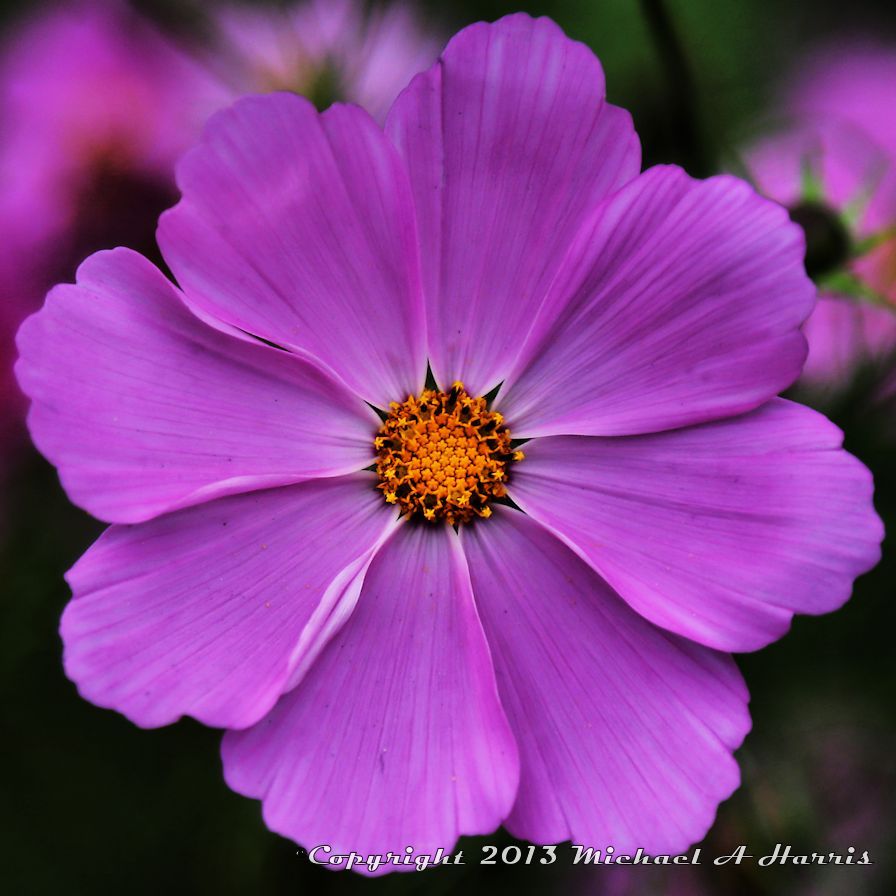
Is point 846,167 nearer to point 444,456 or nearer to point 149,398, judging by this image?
point 444,456

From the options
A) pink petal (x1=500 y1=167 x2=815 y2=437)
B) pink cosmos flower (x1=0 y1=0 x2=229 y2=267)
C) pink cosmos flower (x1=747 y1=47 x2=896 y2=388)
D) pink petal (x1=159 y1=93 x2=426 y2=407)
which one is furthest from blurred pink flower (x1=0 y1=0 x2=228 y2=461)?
pink cosmos flower (x1=747 y1=47 x2=896 y2=388)

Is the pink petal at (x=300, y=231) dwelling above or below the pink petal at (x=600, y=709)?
above

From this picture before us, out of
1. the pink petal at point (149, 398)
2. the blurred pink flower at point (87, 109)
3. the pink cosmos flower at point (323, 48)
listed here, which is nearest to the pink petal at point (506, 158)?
the pink petal at point (149, 398)

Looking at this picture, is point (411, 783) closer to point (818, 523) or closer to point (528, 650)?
point (528, 650)

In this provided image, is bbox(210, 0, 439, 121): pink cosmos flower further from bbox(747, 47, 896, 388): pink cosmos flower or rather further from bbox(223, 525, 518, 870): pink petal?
bbox(223, 525, 518, 870): pink petal

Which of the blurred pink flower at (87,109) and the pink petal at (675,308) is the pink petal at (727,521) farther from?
the blurred pink flower at (87,109)

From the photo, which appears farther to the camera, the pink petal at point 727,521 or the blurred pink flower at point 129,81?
the blurred pink flower at point 129,81

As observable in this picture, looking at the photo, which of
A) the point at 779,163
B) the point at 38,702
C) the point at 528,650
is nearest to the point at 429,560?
the point at 528,650
